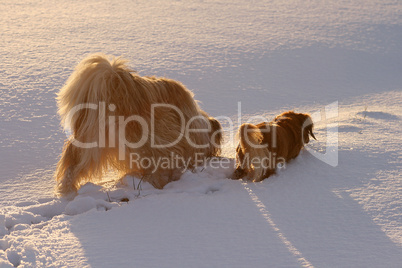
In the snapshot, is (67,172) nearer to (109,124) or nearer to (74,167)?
(74,167)

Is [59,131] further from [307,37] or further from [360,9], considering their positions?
[360,9]

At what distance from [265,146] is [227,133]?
128cm

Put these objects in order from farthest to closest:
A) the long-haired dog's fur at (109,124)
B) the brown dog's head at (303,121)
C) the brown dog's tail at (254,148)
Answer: the brown dog's head at (303,121)
the brown dog's tail at (254,148)
the long-haired dog's fur at (109,124)

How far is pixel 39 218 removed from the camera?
3.14m

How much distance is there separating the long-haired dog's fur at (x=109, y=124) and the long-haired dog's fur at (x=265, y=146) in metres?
0.50

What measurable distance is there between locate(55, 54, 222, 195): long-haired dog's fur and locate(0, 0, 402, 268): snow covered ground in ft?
0.51

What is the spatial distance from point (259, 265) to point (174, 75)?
4070mm

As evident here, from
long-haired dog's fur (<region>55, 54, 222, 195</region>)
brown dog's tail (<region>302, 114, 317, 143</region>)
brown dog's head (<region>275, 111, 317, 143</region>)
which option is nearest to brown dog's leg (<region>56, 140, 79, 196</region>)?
long-haired dog's fur (<region>55, 54, 222, 195</region>)

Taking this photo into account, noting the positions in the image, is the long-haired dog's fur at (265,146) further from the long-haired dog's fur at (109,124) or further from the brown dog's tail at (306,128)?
the long-haired dog's fur at (109,124)

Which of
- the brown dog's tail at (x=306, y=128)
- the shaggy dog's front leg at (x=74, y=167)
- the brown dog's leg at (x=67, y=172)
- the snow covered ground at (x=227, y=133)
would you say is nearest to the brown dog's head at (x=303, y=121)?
the brown dog's tail at (x=306, y=128)

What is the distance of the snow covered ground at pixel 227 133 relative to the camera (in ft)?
9.01

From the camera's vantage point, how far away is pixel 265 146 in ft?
12.1

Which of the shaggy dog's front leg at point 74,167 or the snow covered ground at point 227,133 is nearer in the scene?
the snow covered ground at point 227,133

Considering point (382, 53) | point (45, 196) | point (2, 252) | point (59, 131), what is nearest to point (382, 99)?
point (382, 53)
